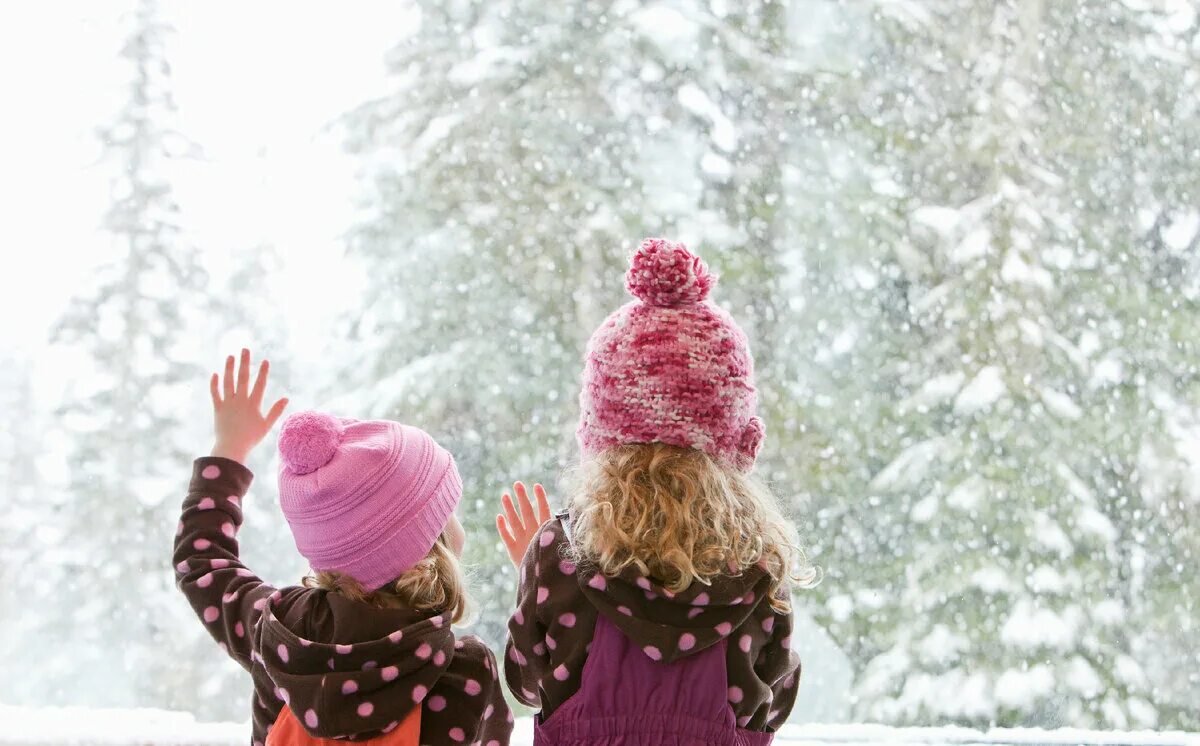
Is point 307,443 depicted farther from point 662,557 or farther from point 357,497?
point 662,557

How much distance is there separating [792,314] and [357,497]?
1377 millimetres

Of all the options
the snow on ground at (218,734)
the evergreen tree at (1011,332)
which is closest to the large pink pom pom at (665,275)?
the snow on ground at (218,734)

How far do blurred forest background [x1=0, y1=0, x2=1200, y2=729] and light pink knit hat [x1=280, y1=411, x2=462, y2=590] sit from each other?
1046 millimetres

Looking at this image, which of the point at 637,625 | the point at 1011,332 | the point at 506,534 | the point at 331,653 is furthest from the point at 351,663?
the point at 1011,332

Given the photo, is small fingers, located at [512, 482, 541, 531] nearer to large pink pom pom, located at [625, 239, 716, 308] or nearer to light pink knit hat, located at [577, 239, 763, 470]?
light pink knit hat, located at [577, 239, 763, 470]

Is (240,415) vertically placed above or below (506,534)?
above

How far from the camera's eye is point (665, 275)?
1.33 metres

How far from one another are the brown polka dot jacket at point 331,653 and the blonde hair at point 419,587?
2 cm

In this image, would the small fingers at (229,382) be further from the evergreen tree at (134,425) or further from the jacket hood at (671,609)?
the evergreen tree at (134,425)

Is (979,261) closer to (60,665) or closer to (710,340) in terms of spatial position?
(710,340)

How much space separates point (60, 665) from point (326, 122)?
1.25 m

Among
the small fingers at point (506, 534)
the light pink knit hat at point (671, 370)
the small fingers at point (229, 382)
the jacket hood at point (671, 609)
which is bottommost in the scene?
the small fingers at point (506, 534)

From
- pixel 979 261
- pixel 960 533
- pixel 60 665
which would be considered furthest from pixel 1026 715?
pixel 60 665

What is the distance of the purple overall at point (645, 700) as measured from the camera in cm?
128
